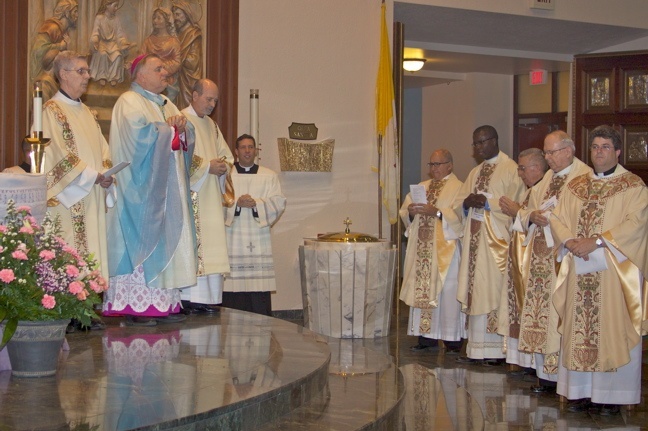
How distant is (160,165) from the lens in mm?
6215

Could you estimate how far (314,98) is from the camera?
10492 mm

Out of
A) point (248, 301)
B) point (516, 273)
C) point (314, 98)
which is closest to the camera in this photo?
point (516, 273)

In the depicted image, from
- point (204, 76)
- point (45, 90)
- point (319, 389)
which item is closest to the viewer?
point (319, 389)

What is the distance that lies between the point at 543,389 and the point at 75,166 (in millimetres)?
3798

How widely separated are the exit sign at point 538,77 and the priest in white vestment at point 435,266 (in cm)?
685

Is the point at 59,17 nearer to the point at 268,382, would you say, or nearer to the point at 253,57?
the point at 253,57

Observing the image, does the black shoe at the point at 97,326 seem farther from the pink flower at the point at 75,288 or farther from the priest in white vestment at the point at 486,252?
the priest in white vestment at the point at 486,252

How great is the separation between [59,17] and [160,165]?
11.6ft

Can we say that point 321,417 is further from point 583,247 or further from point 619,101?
point 619,101

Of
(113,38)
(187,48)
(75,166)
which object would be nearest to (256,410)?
(75,166)

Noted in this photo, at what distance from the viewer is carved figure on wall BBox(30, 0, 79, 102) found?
8.88m

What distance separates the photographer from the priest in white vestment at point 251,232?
939cm

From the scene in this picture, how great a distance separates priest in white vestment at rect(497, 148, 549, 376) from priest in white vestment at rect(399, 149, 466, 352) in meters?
0.95

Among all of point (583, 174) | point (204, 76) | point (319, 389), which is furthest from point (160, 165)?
point (204, 76)
